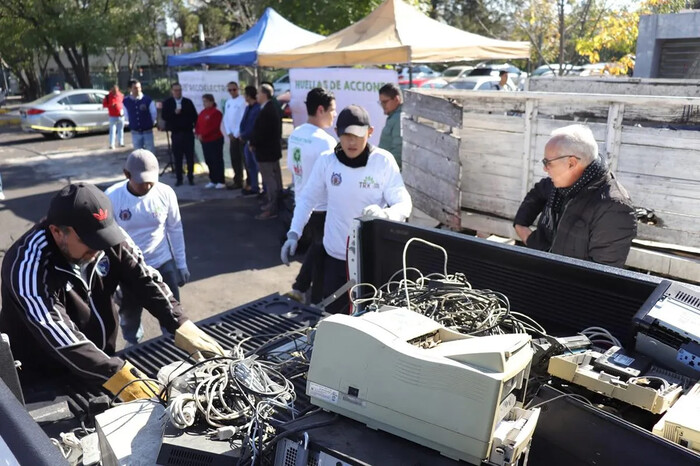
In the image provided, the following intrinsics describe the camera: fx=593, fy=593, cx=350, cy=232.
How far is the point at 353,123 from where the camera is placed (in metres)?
3.91

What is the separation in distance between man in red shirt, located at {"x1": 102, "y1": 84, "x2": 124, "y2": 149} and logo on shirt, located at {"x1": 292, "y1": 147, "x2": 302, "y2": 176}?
1088 centimetres

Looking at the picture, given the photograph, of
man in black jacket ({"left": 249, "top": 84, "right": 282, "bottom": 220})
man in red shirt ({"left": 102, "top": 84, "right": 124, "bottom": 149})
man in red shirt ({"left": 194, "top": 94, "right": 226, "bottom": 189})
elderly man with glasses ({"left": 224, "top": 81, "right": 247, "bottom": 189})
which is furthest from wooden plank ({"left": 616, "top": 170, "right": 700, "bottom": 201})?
man in red shirt ({"left": 102, "top": 84, "right": 124, "bottom": 149})

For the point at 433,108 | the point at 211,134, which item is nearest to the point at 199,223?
the point at 211,134

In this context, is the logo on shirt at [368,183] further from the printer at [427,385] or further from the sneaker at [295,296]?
the printer at [427,385]

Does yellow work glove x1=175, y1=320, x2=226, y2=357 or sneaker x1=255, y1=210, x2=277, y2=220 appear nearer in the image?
yellow work glove x1=175, y1=320, x2=226, y2=357

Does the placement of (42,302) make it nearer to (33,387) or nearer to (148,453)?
(33,387)

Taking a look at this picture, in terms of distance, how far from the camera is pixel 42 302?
8.18 feet

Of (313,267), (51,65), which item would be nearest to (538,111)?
(313,267)

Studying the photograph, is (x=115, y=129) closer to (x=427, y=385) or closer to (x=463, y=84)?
(x=463, y=84)

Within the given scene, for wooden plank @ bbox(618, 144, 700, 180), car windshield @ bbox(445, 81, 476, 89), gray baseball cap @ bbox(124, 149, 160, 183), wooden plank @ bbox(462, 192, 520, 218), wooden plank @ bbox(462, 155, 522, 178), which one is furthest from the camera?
car windshield @ bbox(445, 81, 476, 89)

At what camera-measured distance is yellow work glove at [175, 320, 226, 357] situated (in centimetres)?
225

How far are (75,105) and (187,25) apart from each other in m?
22.6

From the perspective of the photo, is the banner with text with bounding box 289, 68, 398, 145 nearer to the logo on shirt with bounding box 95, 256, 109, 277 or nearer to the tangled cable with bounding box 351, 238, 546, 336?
the logo on shirt with bounding box 95, 256, 109, 277

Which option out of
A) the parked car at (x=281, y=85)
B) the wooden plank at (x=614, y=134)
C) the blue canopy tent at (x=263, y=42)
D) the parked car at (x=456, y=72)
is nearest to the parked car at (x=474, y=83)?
the parked car at (x=456, y=72)
